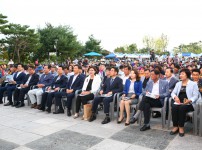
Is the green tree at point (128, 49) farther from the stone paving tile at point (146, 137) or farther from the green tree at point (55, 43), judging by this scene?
the stone paving tile at point (146, 137)

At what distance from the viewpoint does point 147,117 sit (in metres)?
5.10

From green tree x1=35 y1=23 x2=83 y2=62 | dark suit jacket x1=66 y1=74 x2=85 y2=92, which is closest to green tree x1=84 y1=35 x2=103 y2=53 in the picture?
green tree x1=35 y1=23 x2=83 y2=62

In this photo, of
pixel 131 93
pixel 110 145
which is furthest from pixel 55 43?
pixel 110 145

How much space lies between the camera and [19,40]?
1146 inches

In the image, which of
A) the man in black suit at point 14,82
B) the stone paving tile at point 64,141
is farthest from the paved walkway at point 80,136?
the man in black suit at point 14,82

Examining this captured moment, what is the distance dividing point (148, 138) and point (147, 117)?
24.9 inches

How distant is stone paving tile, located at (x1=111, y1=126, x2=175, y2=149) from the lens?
13.9 ft

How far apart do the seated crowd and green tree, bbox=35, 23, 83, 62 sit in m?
24.5

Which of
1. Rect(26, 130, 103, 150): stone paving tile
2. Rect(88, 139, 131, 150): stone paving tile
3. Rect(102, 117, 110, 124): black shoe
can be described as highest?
Rect(102, 117, 110, 124): black shoe

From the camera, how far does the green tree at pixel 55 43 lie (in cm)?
3262

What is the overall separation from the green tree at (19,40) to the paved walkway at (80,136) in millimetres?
24276

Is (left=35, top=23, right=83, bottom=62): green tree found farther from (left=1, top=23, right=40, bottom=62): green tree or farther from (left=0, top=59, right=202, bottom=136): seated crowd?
(left=0, top=59, right=202, bottom=136): seated crowd

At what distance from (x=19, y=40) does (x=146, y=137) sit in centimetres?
2746

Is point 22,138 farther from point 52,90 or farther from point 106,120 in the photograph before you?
point 52,90
